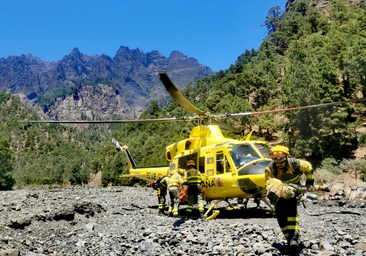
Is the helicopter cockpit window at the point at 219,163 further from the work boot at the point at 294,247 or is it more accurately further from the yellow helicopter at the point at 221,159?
the work boot at the point at 294,247

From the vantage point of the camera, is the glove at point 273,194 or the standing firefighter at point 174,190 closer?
the glove at point 273,194

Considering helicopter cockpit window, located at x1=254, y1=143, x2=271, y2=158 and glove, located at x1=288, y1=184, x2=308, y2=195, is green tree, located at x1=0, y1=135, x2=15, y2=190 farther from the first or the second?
glove, located at x1=288, y1=184, x2=308, y2=195

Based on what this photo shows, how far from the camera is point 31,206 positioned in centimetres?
1198

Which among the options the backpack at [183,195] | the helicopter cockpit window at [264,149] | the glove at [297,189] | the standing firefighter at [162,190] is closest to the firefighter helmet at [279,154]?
the glove at [297,189]

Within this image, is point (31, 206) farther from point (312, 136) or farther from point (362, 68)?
point (362, 68)

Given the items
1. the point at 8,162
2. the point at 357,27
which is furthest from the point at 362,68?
the point at 8,162

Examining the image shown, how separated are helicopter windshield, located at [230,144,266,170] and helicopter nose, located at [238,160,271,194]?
0.75 feet

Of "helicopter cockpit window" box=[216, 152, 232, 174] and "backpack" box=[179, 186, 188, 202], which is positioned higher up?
"helicopter cockpit window" box=[216, 152, 232, 174]

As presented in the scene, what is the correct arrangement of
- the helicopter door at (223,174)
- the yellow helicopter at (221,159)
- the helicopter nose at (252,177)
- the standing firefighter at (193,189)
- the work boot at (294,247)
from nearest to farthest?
the work boot at (294,247), the helicopter nose at (252,177), the yellow helicopter at (221,159), the helicopter door at (223,174), the standing firefighter at (193,189)

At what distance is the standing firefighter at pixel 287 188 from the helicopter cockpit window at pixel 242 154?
3656 mm

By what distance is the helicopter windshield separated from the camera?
923cm

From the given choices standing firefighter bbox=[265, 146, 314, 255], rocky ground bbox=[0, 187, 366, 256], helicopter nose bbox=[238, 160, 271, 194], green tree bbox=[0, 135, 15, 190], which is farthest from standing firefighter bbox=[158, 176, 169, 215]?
green tree bbox=[0, 135, 15, 190]

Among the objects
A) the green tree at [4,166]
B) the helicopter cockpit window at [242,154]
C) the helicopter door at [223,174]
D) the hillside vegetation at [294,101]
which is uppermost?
the hillside vegetation at [294,101]

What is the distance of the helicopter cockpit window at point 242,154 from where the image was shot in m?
9.23
